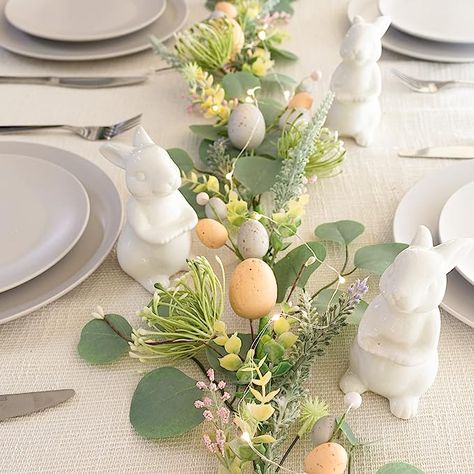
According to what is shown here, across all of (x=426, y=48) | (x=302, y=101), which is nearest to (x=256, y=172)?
(x=302, y=101)

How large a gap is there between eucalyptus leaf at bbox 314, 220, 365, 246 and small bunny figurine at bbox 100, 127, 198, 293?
17 cm

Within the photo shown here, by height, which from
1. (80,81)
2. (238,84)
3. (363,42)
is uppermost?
(363,42)

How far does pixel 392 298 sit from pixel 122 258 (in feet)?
1.09

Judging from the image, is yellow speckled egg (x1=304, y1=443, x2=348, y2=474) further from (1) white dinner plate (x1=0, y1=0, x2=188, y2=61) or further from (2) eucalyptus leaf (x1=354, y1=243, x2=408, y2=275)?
(1) white dinner plate (x1=0, y1=0, x2=188, y2=61)

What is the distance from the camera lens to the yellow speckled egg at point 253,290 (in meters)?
0.66

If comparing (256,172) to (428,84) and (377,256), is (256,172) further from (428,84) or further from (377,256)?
(428,84)

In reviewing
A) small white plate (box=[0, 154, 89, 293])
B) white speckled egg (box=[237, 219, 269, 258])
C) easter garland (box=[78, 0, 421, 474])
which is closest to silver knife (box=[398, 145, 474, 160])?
easter garland (box=[78, 0, 421, 474])

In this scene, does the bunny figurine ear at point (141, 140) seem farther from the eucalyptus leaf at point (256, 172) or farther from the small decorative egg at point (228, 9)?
the small decorative egg at point (228, 9)

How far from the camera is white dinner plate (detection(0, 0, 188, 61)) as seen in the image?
1.22 meters

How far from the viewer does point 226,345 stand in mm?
636

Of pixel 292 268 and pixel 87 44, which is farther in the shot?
pixel 87 44

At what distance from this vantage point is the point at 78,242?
32.1 inches

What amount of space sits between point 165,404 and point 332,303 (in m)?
0.20

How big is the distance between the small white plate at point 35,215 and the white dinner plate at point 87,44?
1.25 ft
